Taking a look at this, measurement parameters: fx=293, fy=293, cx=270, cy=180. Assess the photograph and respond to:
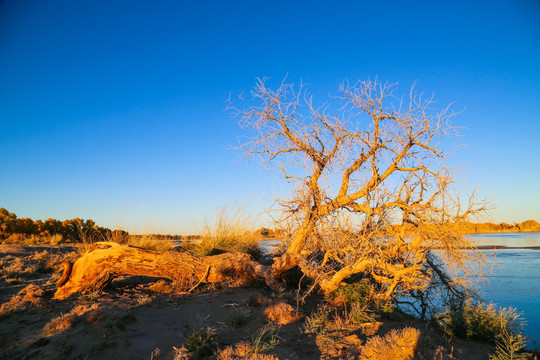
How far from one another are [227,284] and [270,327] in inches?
93.2

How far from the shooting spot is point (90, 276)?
6.17 m

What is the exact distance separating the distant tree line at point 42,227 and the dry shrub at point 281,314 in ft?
47.1

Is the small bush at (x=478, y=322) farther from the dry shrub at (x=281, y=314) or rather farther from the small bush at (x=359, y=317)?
the dry shrub at (x=281, y=314)

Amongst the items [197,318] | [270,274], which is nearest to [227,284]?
[270,274]

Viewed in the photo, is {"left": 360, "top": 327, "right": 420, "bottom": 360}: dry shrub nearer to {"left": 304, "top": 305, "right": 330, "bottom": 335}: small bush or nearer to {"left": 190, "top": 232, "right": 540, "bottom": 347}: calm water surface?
{"left": 304, "top": 305, "right": 330, "bottom": 335}: small bush

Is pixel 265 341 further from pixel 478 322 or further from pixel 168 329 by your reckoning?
pixel 478 322

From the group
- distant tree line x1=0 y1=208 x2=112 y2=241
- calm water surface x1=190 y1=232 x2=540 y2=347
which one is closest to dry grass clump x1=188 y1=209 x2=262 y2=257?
calm water surface x1=190 y1=232 x2=540 y2=347

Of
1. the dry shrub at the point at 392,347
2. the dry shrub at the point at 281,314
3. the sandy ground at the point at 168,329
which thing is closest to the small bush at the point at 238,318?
the sandy ground at the point at 168,329

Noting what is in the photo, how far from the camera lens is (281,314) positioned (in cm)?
509

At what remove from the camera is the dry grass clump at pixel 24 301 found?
15.6 ft

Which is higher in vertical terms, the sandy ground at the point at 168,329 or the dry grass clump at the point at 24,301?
the dry grass clump at the point at 24,301

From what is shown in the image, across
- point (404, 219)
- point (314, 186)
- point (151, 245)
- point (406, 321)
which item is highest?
point (314, 186)

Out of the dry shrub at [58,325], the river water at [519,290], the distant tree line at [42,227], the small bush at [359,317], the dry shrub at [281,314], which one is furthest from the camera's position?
the distant tree line at [42,227]

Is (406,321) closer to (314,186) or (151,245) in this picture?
(314,186)
